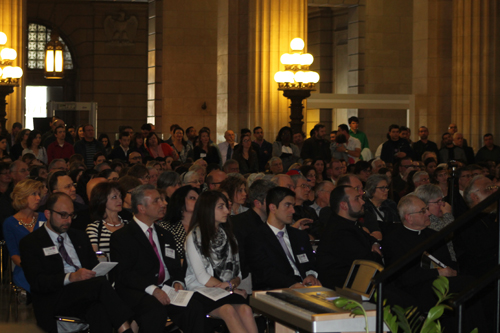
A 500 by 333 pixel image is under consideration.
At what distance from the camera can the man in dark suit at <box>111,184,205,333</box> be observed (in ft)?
17.5

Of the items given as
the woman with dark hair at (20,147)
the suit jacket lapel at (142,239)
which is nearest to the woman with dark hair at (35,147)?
the woman with dark hair at (20,147)

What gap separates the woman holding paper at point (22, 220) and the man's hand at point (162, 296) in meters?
1.28

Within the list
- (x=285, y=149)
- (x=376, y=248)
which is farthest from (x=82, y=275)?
(x=285, y=149)

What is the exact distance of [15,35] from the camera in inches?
643

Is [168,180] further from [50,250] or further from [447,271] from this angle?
[447,271]

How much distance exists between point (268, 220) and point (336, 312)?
2.33 m

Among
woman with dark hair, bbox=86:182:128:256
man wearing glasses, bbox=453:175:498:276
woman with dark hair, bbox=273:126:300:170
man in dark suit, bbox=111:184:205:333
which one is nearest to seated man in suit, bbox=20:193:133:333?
man in dark suit, bbox=111:184:205:333

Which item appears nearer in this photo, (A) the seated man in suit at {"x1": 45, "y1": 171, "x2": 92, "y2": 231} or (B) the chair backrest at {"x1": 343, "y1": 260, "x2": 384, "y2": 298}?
(B) the chair backrest at {"x1": 343, "y1": 260, "x2": 384, "y2": 298}

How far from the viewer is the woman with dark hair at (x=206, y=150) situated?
12.7 metres

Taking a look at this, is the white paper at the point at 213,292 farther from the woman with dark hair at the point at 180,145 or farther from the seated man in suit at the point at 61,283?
the woman with dark hair at the point at 180,145

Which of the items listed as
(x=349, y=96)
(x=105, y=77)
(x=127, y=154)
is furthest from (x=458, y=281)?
(x=105, y=77)

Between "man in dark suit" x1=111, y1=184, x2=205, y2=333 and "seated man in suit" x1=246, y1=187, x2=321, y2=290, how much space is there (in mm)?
576

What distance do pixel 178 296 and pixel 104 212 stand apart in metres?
1.32

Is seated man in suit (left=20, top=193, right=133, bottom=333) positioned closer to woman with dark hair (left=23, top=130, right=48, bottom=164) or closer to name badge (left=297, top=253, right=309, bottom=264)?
name badge (left=297, top=253, right=309, bottom=264)
